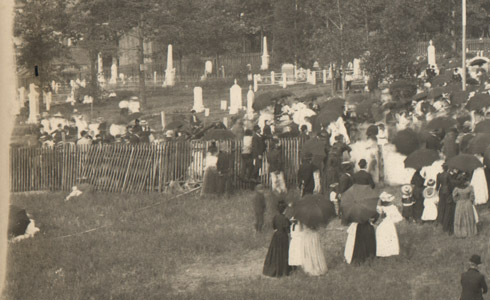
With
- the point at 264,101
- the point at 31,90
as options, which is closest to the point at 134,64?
the point at 31,90

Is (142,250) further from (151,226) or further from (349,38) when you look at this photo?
(349,38)

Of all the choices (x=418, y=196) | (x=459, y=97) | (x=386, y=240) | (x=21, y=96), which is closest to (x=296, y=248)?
(x=386, y=240)

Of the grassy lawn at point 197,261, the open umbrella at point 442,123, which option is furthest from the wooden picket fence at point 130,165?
the open umbrella at point 442,123

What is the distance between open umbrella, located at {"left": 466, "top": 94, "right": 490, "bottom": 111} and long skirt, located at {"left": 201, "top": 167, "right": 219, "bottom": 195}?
23.0 feet

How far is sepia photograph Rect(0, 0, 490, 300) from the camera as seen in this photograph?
40.1 feet

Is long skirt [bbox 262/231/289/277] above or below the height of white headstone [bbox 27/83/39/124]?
below

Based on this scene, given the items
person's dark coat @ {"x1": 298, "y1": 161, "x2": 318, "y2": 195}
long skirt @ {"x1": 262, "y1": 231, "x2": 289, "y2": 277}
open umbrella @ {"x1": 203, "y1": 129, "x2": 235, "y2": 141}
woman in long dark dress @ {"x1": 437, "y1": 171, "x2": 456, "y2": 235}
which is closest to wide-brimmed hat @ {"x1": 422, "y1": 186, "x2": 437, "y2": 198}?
woman in long dark dress @ {"x1": 437, "y1": 171, "x2": 456, "y2": 235}

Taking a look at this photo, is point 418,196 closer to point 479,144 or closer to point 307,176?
point 479,144

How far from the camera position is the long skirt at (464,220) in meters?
13.7

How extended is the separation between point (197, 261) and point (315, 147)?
478 centimetres

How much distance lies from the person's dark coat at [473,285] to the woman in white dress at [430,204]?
4.60m

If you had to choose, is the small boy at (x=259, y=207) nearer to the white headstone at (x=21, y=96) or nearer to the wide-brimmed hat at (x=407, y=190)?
the wide-brimmed hat at (x=407, y=190)

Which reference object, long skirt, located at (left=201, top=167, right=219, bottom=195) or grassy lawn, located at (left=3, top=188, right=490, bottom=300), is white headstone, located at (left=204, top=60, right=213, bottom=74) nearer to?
long skirt, located at (left=201, top=167, right=219, bottom=195)

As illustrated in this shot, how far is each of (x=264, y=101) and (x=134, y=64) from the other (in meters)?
31.3
